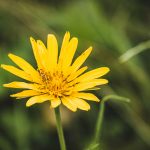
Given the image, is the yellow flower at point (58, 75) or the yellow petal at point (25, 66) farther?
the yellow petal at point (25, 66)

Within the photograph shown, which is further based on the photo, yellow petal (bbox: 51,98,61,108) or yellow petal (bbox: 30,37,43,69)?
yellow petal (bbox: 30,37,43,69)

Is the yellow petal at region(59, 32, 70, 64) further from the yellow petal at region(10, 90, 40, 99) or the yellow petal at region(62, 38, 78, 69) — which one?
the yellow petal at region(10, 90, 40, 99)

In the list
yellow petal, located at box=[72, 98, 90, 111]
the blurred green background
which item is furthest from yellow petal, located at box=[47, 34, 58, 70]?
the blurred green background

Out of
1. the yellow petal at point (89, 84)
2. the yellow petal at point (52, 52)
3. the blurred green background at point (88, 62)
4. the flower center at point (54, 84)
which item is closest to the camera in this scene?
the yellow petal at point (89, 84)

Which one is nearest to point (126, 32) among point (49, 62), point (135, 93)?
point (135, 93)

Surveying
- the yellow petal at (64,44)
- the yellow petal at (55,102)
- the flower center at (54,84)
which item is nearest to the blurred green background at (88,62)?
the flower center at (54,84)

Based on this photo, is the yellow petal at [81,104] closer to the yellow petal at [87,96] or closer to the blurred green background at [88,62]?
the yellow petal at [87,96]

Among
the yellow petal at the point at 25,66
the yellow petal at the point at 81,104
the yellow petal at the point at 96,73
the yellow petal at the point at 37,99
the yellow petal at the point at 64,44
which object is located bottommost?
the yellow petal at the point at 81,104
